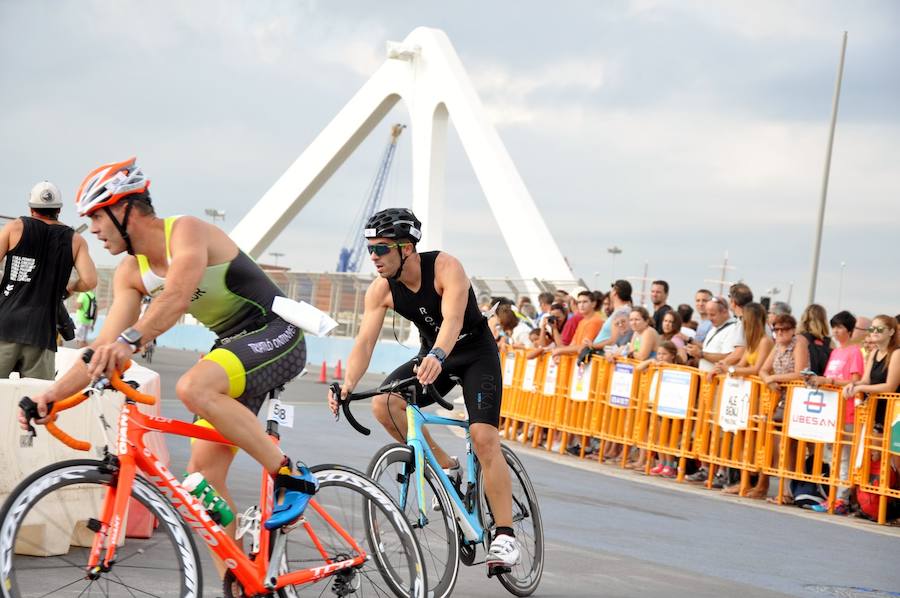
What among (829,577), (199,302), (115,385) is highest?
(199,302)

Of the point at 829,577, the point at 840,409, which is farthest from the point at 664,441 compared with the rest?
the point at 829,577

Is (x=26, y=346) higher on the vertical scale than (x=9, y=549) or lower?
higher

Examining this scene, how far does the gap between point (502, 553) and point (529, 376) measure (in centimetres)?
1051

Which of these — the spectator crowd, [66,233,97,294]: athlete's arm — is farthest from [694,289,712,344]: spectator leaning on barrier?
[66,233,97,294]: athlete's arm

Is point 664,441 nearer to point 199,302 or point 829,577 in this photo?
point 829,577

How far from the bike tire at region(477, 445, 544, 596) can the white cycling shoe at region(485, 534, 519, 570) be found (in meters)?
0.16

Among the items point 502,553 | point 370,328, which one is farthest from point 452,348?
point 502,553

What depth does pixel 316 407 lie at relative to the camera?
18.8 meters

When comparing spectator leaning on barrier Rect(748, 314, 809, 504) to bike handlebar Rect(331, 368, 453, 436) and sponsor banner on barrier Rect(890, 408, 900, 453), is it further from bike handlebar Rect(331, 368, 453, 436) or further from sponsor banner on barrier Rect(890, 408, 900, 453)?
bike handlebar Rect(331, 368, 453, 436)

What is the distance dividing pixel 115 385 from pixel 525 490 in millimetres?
2814

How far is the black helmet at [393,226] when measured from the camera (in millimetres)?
5555

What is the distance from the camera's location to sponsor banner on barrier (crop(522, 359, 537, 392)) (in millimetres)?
16172

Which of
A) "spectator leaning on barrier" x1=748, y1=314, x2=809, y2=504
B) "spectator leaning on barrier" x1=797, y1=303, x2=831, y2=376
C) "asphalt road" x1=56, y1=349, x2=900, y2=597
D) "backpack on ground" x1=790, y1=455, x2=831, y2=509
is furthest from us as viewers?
"spectator leaning on barrier" x1=797, y1=303, x2=831, y2=376

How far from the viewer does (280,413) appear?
4711mm
